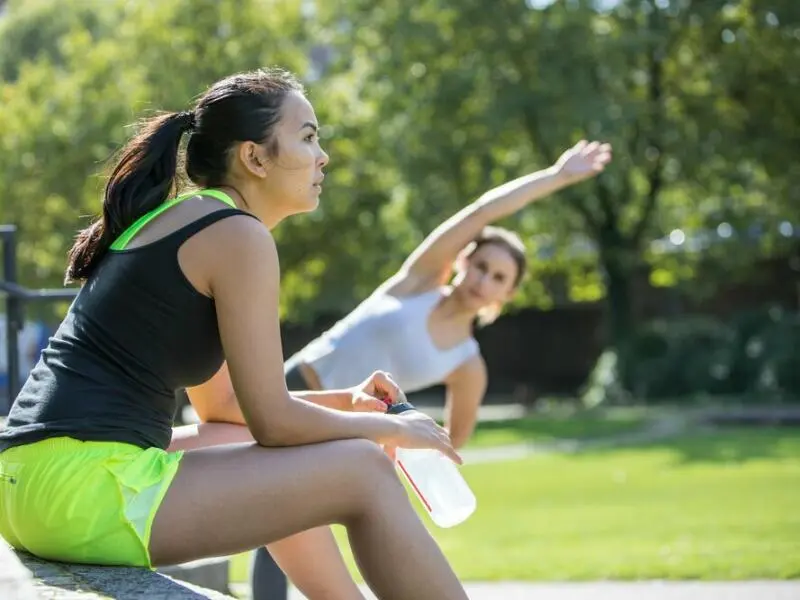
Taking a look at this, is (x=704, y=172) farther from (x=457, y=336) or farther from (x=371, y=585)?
(x=371, y=585)

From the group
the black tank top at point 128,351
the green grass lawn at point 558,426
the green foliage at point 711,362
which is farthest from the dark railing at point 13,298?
the green foliage at point 711,362

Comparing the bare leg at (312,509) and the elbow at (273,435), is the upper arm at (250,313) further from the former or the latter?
the bare leg at (312,509)

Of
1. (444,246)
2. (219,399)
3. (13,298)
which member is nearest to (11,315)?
(13,298)

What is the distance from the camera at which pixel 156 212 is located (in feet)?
10.5

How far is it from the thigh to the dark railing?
2.83 m

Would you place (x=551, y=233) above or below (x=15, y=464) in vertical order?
below

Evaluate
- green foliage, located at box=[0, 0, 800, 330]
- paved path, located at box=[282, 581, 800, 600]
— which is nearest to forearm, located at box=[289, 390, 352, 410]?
paved path, located at box=[282, 581, 800, 600]

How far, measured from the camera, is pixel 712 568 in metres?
7.36

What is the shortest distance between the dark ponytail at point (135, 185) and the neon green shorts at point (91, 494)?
1.63 feet

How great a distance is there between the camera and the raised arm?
5.07m

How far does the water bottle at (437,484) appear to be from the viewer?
11.8 feet

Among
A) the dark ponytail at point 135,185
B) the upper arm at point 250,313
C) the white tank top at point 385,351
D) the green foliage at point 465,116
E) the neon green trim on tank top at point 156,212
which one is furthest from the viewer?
the green foliage at point 465,116

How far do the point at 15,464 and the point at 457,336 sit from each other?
9.33 feet

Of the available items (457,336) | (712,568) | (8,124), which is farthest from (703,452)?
(8,124)
